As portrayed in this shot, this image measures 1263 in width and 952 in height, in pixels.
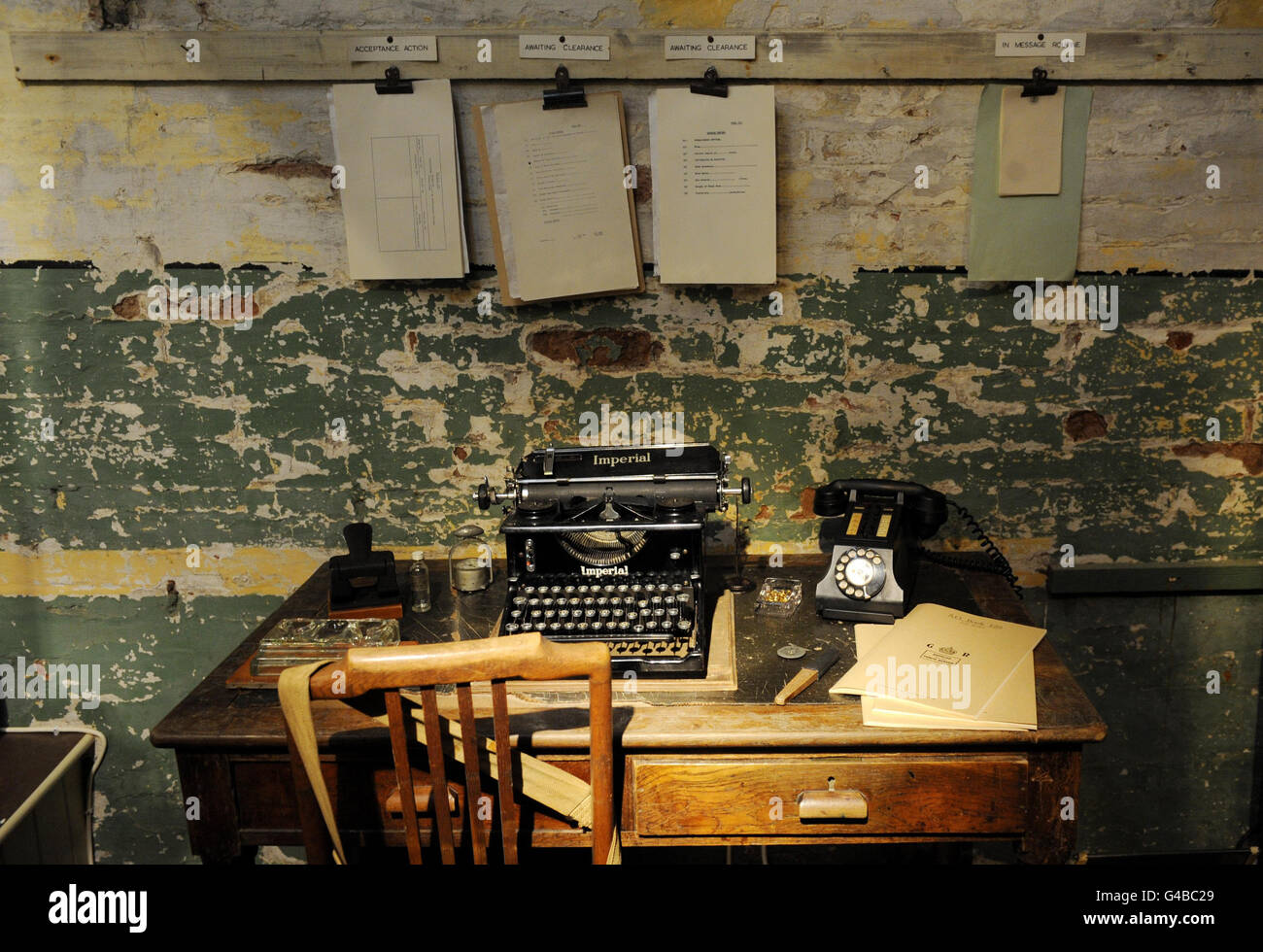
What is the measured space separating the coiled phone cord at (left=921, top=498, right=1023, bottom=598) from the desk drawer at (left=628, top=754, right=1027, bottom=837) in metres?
0.69

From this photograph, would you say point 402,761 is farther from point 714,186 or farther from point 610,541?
point 714,186

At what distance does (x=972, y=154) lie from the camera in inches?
92.3

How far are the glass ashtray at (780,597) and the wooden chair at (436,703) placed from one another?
2.62ft

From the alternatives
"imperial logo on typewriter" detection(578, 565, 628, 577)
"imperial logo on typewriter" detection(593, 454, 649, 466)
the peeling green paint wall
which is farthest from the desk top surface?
the peeling green paint wall

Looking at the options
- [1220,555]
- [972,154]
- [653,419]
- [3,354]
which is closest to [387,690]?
[653,419]

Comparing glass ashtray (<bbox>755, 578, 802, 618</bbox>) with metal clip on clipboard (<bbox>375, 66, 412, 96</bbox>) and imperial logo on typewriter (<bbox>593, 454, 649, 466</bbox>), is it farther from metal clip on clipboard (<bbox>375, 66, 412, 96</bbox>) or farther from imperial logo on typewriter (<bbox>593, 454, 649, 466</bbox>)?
metal clip on clipboard (<bbox>375, 66, 412, 96</bbox>)

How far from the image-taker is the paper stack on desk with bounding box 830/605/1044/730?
173 cm

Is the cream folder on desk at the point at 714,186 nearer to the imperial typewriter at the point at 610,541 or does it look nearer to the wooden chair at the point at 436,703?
the imperial typewriter at the point at 610,541

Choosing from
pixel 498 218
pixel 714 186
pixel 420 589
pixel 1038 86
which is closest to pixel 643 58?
pixel 714 186

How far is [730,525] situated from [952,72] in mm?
1288

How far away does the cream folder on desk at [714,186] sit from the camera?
7.56ft

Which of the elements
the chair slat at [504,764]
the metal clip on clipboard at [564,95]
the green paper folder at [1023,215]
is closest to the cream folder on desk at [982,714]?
the chair slat at [504,764]

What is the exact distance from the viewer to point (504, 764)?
1477 millimetres

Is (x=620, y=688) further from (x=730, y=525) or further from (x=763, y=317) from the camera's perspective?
(x=763, y=317)
